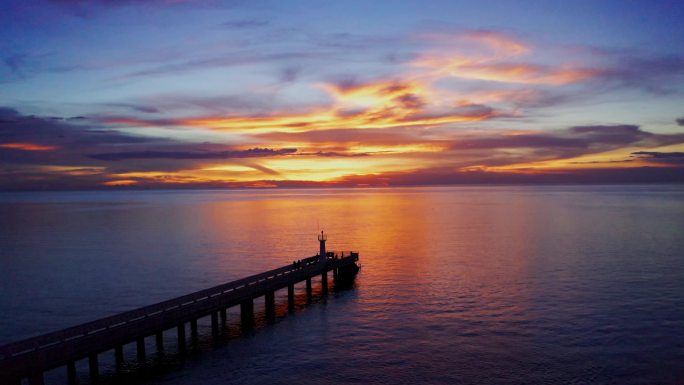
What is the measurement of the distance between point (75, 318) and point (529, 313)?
34447 mm

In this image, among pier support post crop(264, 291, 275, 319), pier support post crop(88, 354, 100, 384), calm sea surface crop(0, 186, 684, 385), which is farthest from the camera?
pier support post crop(264, 291, 275, 319)

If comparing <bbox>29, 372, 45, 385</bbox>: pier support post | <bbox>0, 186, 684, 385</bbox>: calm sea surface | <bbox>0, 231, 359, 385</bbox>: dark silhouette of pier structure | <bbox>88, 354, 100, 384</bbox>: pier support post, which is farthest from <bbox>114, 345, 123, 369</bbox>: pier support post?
<bbox>29, 372, 45, 385</bbox>: pier support post

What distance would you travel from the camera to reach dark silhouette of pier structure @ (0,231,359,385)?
2294 centimetres

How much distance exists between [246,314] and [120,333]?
12.0m

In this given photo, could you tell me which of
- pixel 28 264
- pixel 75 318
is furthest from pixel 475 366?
pixel 28 264

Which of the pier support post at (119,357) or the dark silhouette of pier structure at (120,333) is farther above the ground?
the dark silhouette of pier structure at (120,333)

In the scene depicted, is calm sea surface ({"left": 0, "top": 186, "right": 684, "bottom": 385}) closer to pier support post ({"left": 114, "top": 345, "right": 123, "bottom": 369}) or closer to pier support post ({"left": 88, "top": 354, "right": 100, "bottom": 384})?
pier support post ({"left": 114, "top": 345, "right": 123, "bottom": 369})

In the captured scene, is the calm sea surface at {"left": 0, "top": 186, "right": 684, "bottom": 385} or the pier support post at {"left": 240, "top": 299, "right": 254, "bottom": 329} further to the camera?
the pier support post at {"left": 240, "top": 299, "right": 254, "bottom": 329}

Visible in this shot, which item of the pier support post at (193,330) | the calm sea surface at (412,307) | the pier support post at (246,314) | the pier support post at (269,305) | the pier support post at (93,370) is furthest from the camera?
the pier support post at (269,305)

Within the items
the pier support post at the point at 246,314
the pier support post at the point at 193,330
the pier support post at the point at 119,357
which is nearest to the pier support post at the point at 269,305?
the pier support post at the point at 246,314

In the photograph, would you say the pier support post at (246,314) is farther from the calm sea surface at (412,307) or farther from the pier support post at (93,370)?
the pier support post at (93,370)

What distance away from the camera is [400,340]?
34.2m

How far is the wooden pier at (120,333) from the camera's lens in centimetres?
2292

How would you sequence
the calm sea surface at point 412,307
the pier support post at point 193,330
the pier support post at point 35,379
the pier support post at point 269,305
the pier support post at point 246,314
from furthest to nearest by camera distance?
the pier support post at point 269,305
the pier support post at point 246,314
the pier support post at point 193,330
the calm sea surface at point 412,307
the pier support post at point 35,379
